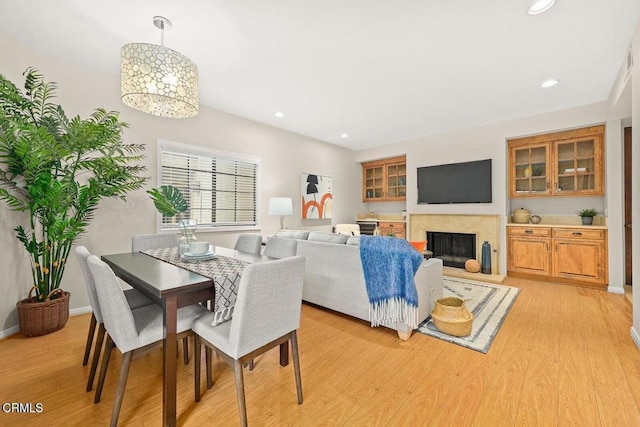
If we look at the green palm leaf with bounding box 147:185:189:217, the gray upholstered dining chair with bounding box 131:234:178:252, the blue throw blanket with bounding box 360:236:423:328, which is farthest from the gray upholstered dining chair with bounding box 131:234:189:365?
the blue throw blanket with bounding box 360:236:423:328

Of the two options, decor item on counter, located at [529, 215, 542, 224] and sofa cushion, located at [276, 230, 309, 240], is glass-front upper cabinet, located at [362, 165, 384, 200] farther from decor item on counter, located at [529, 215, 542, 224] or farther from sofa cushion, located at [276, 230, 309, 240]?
sofa cushion, located at [276, 230, 309, 240]

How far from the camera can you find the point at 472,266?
4.59m

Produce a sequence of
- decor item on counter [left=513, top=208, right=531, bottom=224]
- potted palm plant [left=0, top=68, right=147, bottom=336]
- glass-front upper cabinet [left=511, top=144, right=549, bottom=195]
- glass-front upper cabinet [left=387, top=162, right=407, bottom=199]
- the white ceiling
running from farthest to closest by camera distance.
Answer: glass-front upper cabinet [left=387, top=162, right=407, bottom=199]
decor item on counter [left=513, top=208, right=531, bottom=224]
glass-front upper cabinet [left=511, top=144, right=549, bottom=195]
potted palm plant [left=0, top=68, right=147, bottom=336]
the white ceiling

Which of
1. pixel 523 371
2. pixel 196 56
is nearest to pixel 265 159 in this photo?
pixel 196 56

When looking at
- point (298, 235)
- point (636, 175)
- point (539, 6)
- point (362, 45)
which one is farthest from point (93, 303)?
point (636, 175)

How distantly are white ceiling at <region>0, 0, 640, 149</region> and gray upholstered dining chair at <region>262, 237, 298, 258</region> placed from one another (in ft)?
5.83

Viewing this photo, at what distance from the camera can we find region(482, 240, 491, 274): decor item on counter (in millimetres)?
4477

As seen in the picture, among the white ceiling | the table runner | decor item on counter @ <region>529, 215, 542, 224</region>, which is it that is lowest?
the table runner

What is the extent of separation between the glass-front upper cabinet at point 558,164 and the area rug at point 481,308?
1784 millimetres

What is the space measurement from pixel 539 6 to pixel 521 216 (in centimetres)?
343

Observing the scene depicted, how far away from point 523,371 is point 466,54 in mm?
2722

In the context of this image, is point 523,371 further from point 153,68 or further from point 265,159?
point 265,159

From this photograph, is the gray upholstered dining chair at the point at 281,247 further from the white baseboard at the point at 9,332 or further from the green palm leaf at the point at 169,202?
the white baseboard at the point at 9,332

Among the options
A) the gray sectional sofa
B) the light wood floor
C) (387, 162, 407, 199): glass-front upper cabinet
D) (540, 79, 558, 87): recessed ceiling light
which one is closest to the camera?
the light wood floor
